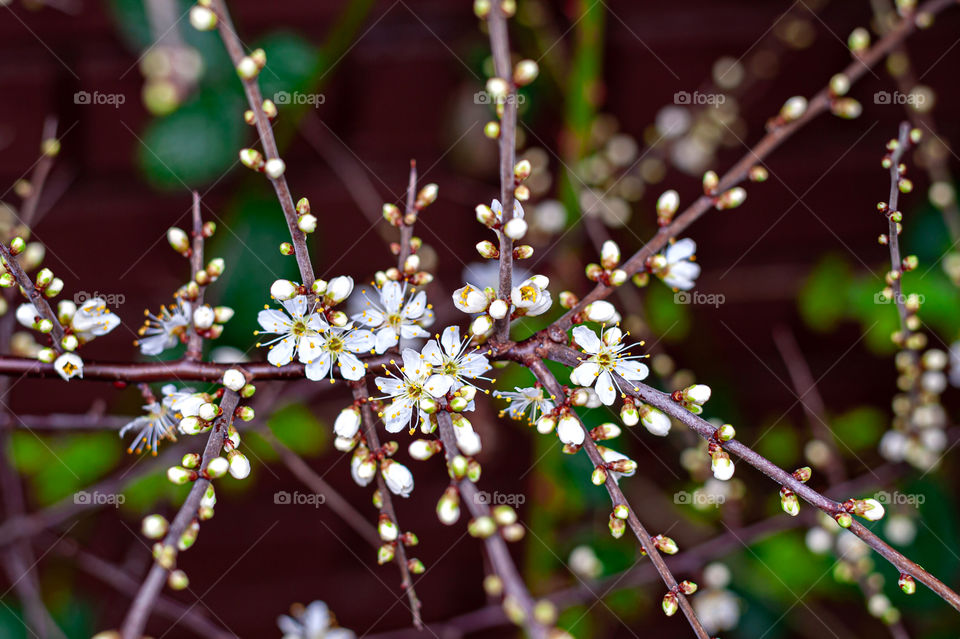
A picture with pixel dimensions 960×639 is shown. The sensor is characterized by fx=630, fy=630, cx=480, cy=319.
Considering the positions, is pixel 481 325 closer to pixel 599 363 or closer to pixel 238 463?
pixel 599 363

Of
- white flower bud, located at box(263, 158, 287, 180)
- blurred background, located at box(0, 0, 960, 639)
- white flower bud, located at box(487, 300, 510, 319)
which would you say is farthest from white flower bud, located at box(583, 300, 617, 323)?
blurred background, located at box(0, 0, 960, 639)

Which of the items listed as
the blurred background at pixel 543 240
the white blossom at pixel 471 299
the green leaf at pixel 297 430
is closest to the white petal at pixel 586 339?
the white blossom at pixel 471 299

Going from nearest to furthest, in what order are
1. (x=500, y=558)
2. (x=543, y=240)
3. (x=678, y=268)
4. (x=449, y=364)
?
(x=500, y=558)
(x=449, y=364)
(x=678, y=268)
(x=543, y=240)

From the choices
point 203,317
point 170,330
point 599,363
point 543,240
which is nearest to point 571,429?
point 599,363

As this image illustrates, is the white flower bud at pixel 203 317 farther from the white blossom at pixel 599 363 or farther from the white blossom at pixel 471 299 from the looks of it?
the white blossom at pixel 599 363

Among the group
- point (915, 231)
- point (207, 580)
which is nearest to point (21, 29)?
point (207, 580)
